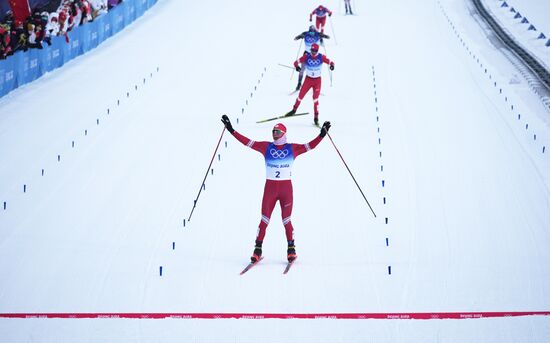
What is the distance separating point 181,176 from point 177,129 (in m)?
2.76

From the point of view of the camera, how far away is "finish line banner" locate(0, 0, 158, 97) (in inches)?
684

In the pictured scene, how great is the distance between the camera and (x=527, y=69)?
19500 millimetres

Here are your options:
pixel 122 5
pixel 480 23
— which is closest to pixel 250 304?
pixel 122 5

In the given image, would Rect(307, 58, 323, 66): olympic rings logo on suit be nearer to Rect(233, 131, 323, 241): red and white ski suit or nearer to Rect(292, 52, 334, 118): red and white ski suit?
Rect(292, 52, 334, 118): red and white ski suit

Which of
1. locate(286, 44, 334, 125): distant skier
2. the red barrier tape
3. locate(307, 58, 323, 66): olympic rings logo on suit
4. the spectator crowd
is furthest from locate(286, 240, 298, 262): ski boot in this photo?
the spectator crowd

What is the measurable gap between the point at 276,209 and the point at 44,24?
11538 millimetres

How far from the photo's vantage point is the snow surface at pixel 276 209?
7.28m

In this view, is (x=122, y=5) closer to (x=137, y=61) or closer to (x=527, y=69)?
(x=137, y=61)

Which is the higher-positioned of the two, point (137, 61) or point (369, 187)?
point (137, 61)

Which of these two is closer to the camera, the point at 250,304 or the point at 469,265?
the point at 250,304

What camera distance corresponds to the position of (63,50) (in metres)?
20.1

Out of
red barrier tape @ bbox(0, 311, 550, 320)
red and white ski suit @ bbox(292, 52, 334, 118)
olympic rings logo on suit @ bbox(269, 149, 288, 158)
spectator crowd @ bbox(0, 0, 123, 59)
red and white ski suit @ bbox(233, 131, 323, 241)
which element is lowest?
red barrier tape @ bbox(0, 311, 550, 320)

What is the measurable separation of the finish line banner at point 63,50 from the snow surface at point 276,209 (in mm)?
423

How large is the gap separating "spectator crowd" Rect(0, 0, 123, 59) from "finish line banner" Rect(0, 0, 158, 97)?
204 millimetres
